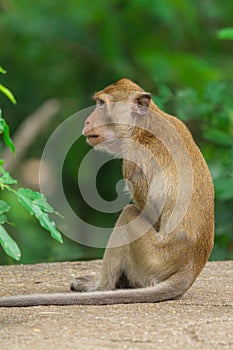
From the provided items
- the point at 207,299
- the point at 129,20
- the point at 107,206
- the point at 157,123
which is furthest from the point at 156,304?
the point at 129,20

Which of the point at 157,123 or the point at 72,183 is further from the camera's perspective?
the point at 72,183

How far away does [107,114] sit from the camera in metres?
7.93

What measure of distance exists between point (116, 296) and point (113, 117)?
167 cm

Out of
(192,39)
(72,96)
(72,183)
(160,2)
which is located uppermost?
(160,2)

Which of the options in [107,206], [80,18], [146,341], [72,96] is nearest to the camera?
[146,341]

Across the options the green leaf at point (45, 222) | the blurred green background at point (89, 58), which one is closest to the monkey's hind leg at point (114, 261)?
the green leaf at point (45, 222)

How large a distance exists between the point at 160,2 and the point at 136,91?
6490 mm

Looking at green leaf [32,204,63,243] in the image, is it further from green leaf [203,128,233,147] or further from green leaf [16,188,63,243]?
green leaf [203,128,233,147]

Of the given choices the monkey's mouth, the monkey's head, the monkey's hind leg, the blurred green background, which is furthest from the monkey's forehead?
the blurred green background

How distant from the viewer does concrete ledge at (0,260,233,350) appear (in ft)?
18.9

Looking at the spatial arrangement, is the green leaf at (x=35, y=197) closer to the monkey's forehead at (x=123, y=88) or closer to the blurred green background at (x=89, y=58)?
the monkey's forehead at (x=123, y=88)

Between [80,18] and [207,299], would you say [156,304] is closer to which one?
[207,299]

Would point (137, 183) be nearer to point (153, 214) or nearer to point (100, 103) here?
point (153, 214)

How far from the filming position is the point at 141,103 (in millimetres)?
7781
